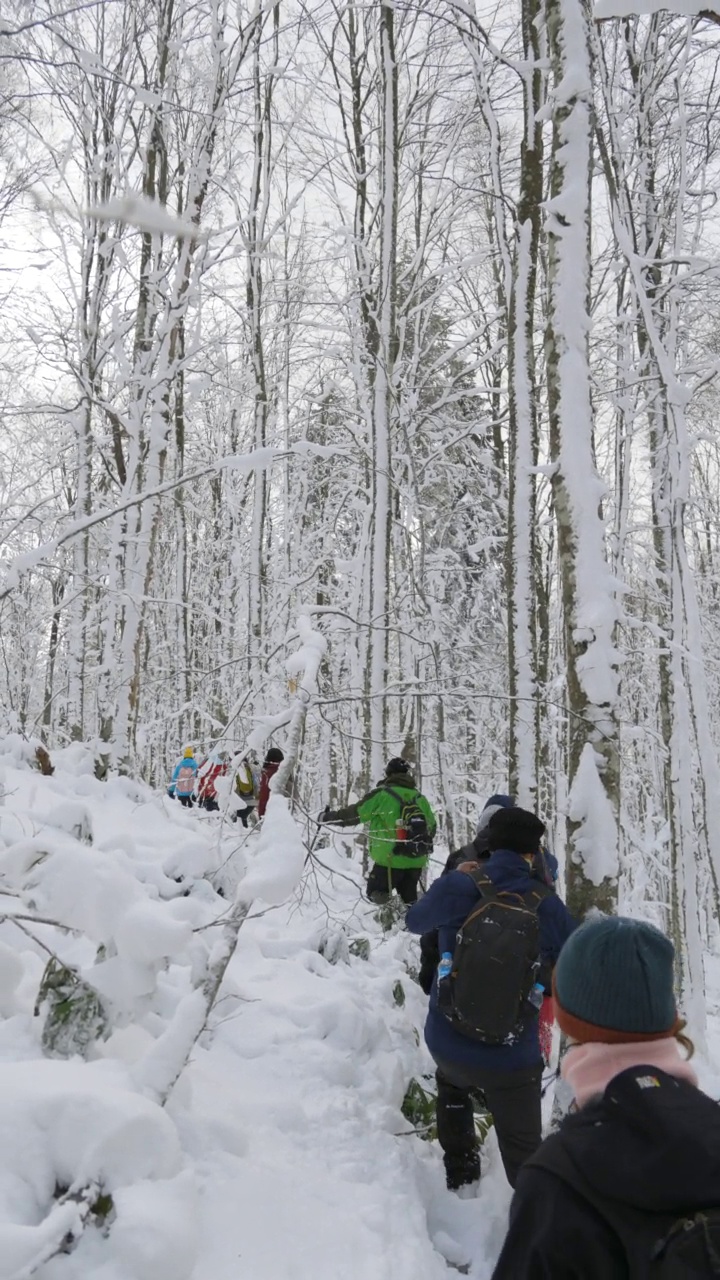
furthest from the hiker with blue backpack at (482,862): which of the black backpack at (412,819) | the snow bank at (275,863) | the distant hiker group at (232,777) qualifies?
the black backpack at (412,819)

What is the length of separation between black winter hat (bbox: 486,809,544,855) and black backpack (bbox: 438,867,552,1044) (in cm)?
26

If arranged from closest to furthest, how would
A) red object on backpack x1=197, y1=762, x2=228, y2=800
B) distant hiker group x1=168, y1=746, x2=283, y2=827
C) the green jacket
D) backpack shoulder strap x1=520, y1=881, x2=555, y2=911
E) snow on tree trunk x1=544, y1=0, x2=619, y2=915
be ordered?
backpack shoulder strap x1=520, y1=881, x2=555, y2=911, snow on tree trunk x1=544, y1=0, x2=619, y2=915, distant hiker group x1=168, y1=746, x2=283, y2=827, red object on backpack x1=197, y1=762, x2=228, y2=800, the green jacket

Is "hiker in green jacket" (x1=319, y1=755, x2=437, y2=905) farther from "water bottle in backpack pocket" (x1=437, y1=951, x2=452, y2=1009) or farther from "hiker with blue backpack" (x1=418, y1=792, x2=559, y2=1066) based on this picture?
"water bottle in backpack pocket" (x1=437, y1=951, x2=452, y2=1009)

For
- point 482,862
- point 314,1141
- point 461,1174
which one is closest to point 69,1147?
point 314,1141

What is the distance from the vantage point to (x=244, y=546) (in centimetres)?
1827

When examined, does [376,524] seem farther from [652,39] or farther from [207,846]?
[652,39]

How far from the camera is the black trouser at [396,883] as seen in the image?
7539mm

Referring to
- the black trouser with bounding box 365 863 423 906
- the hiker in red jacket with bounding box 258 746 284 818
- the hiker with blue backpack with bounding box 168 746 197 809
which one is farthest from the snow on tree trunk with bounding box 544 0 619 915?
the hiker with blue backpack with bounding box 168 746 197 809

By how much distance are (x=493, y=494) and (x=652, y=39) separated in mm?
6194

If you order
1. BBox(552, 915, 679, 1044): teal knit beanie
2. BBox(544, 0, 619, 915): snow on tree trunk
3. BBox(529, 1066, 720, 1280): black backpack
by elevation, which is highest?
BBox(544, 0, 619, 915): snow on tree trunk

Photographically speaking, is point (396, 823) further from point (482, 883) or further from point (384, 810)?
point (482, 883)

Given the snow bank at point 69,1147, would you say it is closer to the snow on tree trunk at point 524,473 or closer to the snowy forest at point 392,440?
the snowy forest at point 392,440

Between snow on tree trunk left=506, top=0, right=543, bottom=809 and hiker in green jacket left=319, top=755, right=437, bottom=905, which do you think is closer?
hiker in green jacket left=319, top=755, right=437, bottom=905

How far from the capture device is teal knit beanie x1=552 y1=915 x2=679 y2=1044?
149 centimetres
